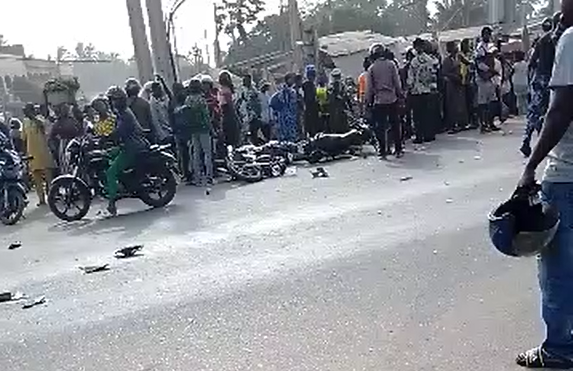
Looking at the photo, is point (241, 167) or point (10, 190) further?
point (241, 167)

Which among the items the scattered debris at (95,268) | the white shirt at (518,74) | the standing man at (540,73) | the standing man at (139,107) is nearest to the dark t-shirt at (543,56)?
the standing man at (540,73)

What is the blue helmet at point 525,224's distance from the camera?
352 cm

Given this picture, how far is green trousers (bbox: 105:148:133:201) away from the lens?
10.6 metres

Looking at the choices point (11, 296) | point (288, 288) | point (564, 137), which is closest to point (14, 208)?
point (11, 296)

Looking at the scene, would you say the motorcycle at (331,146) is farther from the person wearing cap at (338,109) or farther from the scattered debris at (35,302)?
the scattered debris at (35,302)

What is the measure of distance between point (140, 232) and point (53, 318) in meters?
3.33

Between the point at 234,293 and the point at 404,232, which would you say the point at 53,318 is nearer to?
the point at 234,293

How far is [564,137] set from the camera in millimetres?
3471

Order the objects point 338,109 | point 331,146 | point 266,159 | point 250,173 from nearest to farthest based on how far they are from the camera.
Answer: point 250,173 → point 266,159 → point 331,146 → point 338,109

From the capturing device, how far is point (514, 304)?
4867 millimetres

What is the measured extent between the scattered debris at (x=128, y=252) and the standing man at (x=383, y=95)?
19.3ft

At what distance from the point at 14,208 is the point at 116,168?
1915 mm

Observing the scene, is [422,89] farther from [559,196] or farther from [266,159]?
[559,196]

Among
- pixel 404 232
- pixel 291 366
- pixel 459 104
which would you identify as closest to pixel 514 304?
pixel 291 366
